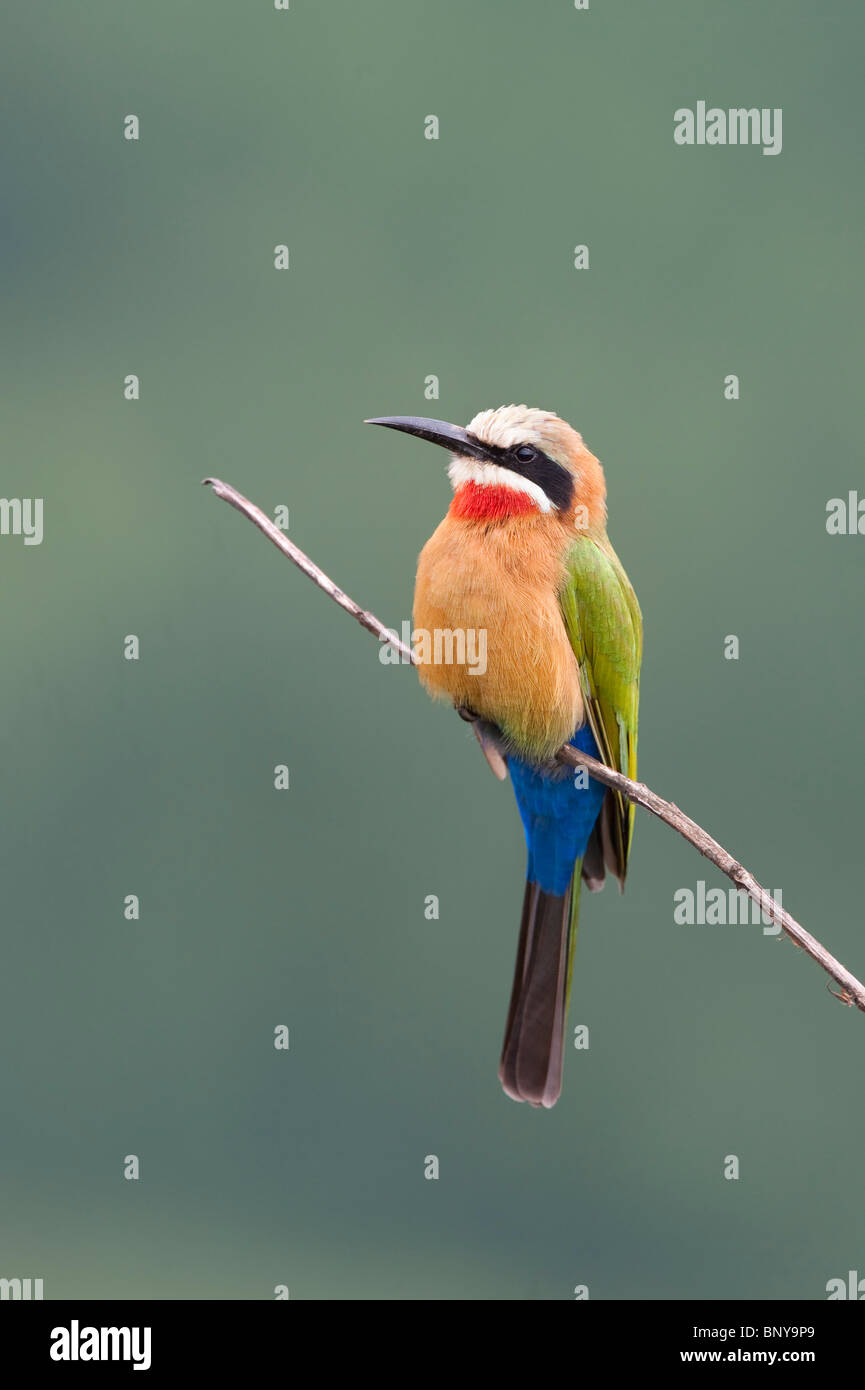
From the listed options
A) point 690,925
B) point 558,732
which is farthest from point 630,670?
point 690,925

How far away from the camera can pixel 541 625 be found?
10.4 feet

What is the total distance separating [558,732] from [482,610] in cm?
29

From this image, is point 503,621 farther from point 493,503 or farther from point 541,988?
point 541,988

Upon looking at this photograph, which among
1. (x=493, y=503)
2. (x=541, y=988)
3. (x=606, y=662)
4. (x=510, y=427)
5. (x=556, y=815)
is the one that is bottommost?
(x=541, y=988)

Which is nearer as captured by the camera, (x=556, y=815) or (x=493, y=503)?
(x=493, y=503)

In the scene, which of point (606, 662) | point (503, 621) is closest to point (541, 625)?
point (503, 621)

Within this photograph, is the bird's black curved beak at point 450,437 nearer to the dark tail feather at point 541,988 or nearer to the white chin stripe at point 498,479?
Answer: the white chin stripe at point 498,479

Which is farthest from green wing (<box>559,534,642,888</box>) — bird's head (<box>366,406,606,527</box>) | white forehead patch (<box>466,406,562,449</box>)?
white forehead patch (<box>466,406,562,449</box>)

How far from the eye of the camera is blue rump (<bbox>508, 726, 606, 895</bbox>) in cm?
339

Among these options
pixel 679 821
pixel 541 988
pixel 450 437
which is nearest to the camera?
pixel 679 821

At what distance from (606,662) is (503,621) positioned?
28 centimetres

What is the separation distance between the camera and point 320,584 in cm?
275

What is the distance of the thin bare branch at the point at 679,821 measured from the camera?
222 centimetres

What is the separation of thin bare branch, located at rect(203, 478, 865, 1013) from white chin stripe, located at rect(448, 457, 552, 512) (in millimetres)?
378
